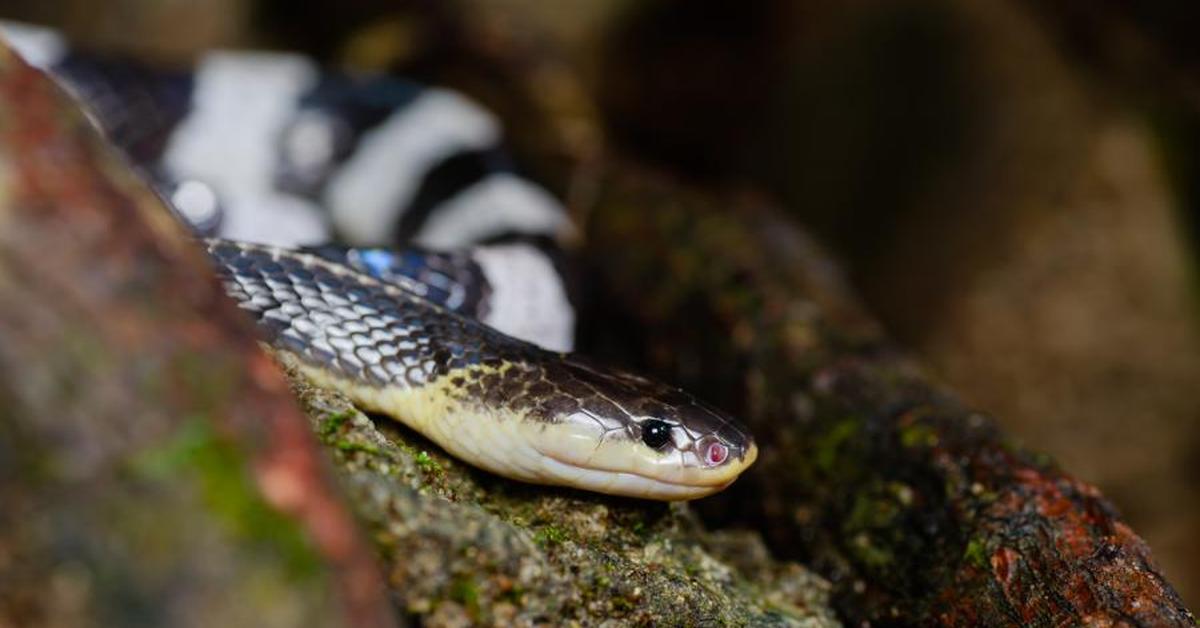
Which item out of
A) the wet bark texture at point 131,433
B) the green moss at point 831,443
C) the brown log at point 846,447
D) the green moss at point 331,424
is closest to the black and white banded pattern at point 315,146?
the brown log at point 846,447

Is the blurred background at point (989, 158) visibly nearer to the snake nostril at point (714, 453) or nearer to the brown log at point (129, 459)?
the snake nostril at point (714, 453)

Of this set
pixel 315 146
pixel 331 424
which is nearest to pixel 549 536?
pixel 331 424

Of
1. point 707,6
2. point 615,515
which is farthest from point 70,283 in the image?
point 707,6

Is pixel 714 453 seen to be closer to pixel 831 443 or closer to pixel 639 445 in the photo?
pixel 639 445

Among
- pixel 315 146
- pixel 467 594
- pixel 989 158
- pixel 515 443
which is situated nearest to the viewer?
pixel 467 594

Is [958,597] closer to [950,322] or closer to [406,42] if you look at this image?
[950,322]

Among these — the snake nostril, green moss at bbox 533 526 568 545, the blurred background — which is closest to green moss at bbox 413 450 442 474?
green moss at bbox 533 526 568 545
